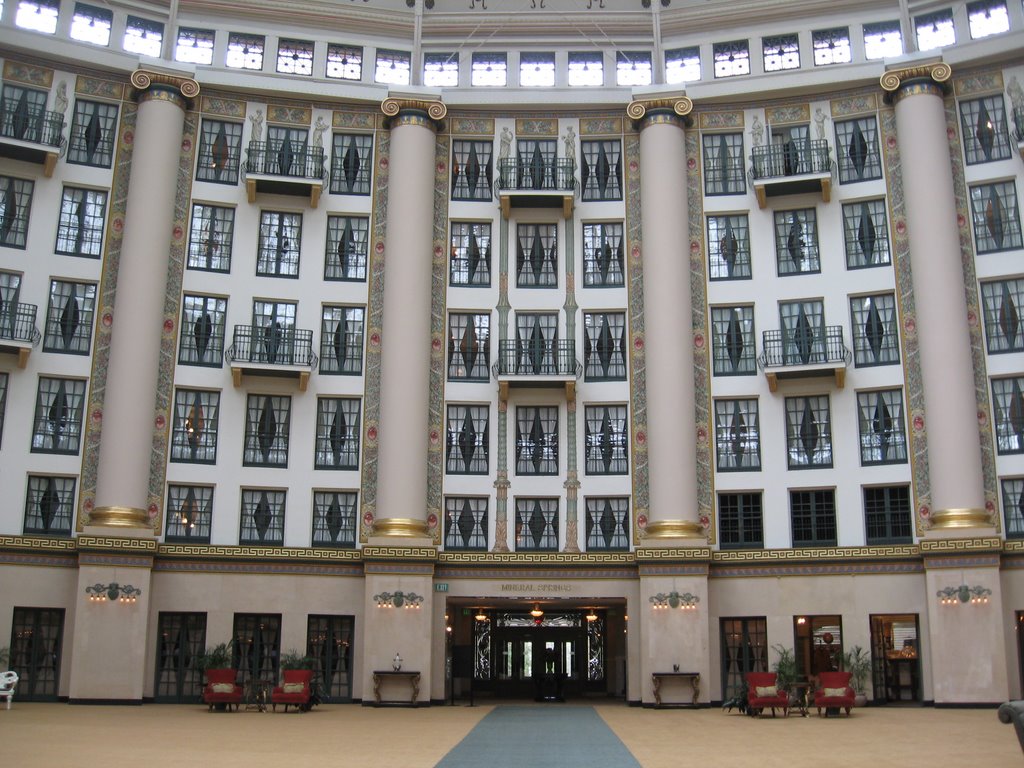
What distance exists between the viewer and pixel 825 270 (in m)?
38.3

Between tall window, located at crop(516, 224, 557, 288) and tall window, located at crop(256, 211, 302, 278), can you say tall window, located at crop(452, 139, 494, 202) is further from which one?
tall window, located at crop(256, 211, 302, 278)

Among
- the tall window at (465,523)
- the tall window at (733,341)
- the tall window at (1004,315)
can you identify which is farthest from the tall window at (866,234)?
the tall window at (465,523)

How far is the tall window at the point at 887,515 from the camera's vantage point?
35.9 m

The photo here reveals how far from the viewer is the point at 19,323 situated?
36.0 m

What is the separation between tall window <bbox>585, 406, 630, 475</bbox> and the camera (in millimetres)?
38031

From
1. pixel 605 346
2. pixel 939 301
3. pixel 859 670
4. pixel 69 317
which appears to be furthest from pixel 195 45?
pixel 859 670

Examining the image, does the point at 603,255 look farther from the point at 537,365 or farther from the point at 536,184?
A: the point at 537,365

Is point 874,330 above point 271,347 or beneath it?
above

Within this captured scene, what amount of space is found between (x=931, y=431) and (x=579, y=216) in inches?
Result: 557

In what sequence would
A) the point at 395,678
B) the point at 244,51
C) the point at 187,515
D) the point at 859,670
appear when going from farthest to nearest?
the point at 244,51 → the point at 187,515 → the point at 395,678 → the point at 859,670

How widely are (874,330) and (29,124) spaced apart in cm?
2927

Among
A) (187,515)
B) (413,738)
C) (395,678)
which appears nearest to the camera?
(413,738)

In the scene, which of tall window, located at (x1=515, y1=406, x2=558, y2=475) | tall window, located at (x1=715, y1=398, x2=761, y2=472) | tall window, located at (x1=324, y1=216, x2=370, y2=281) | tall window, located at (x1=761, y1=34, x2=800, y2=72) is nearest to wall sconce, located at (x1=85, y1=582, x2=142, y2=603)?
tall window, located at (x1=324, y1=216, x2=370, y2=281)

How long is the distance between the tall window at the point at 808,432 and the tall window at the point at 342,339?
49.3 feet
